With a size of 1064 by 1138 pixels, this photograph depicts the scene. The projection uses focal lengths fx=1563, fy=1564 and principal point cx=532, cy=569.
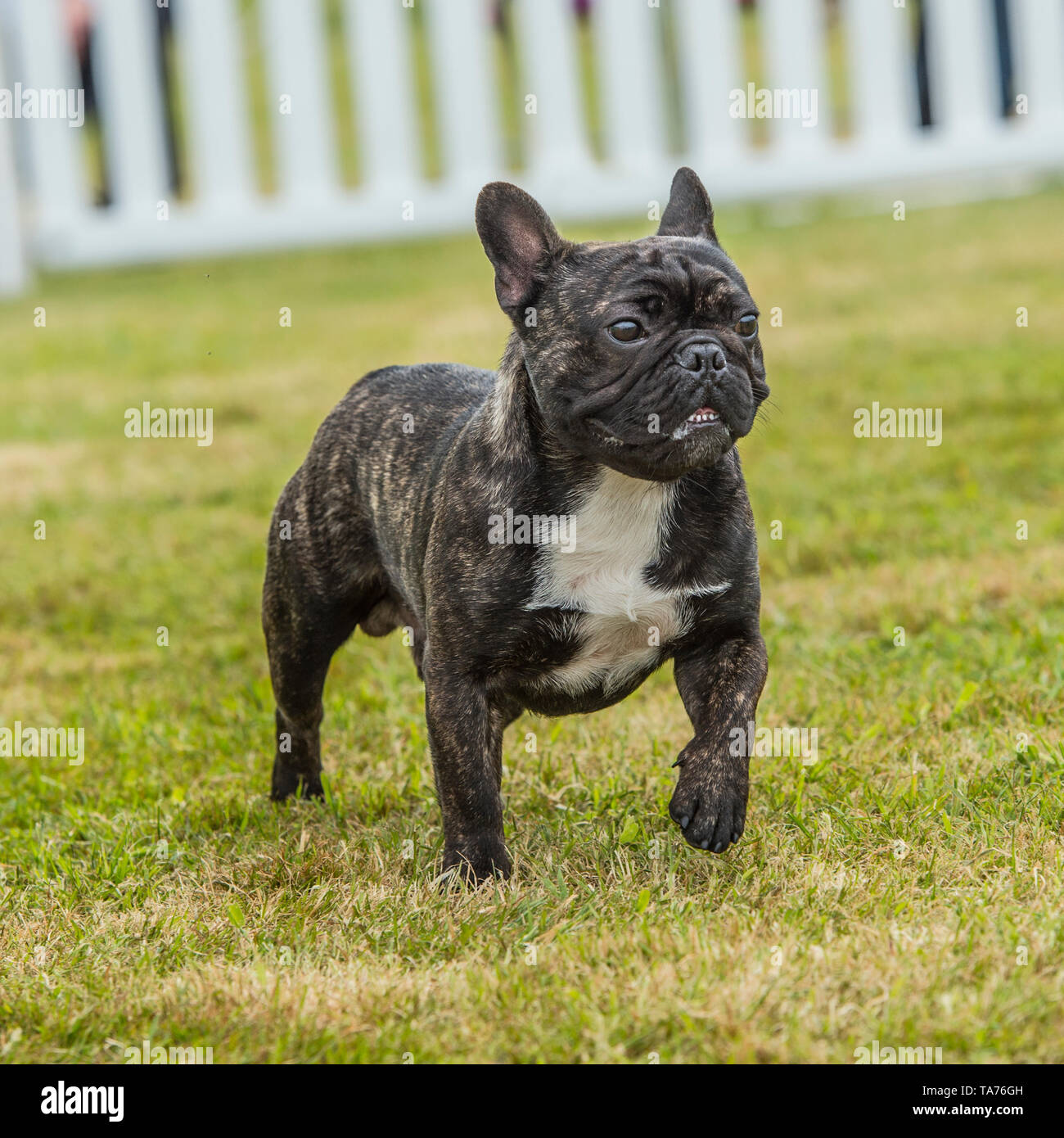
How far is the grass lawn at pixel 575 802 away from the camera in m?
3.27

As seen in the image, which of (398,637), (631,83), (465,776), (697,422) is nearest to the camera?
(697,422)

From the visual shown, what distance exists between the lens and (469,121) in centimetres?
1432

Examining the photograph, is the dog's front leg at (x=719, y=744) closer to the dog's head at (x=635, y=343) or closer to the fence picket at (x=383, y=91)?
the dog's head at (x=635, y=343)

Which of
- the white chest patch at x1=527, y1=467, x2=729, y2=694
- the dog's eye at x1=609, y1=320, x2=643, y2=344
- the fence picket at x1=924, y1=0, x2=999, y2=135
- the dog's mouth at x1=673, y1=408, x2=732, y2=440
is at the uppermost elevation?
the fence picket at x1=924, y1=0, x2=999, y2=135

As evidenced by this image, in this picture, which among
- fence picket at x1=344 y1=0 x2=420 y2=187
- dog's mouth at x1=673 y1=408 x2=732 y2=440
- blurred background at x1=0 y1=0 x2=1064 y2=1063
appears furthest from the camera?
fence picket at x1=344 y1=0 x2=420 y2=187

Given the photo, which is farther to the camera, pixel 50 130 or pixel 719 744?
pixel 50 130

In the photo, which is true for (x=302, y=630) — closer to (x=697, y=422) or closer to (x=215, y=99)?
(x=697, y=422)

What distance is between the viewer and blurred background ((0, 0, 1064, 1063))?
341 cm

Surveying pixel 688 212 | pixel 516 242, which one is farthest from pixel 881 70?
pixel 516 242

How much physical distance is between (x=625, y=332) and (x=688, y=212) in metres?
0.75

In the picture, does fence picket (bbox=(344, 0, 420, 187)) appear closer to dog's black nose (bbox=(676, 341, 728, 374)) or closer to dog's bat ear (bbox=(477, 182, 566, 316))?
dog's bat ear (bbox=(477, 182, 566, 316))

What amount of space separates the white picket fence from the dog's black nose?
11080mm

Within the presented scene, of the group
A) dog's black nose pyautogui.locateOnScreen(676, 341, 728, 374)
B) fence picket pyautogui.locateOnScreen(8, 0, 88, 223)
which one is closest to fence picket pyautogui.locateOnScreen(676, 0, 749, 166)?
fence picket pyautogui.locateOnScreen(8, 0, 88, 223)

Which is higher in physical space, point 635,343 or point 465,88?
point 465,88
